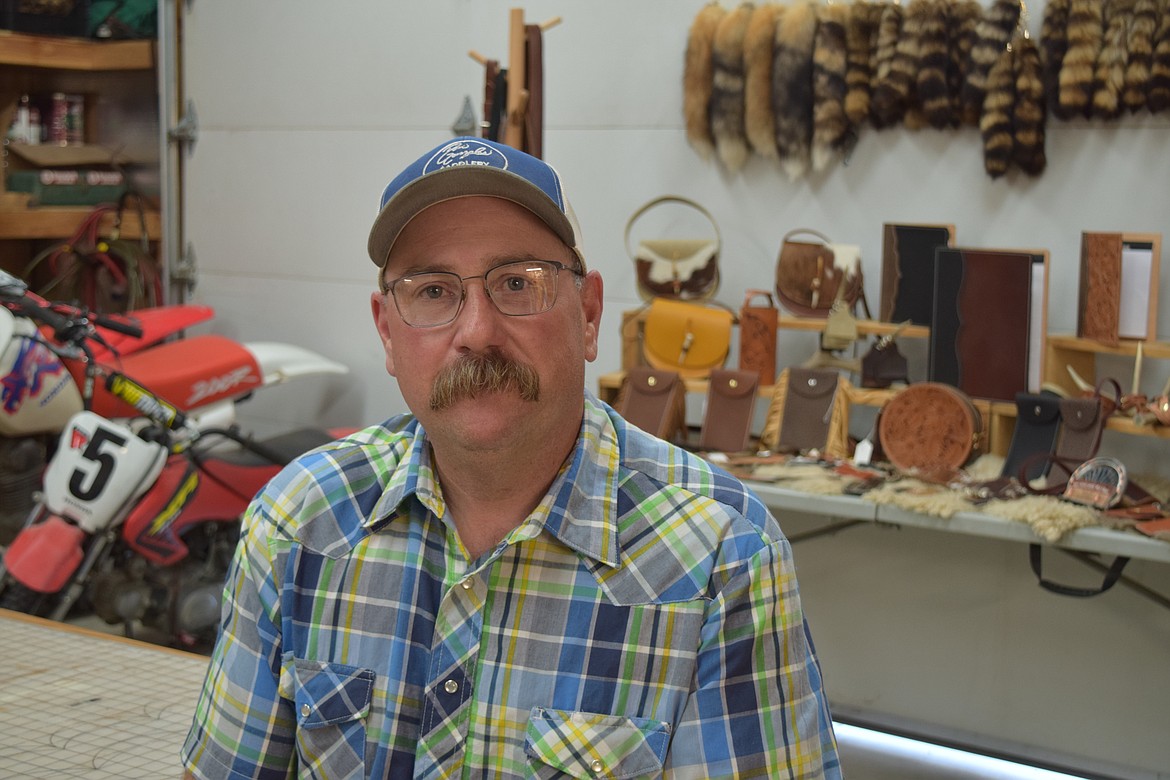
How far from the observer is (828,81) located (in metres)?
→ 3.52

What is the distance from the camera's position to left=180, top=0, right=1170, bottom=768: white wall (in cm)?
341

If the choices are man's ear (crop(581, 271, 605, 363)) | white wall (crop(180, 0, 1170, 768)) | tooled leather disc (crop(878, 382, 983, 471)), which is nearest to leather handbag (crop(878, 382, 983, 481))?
tooled leather disc (crop(878, 382, 983, 471))

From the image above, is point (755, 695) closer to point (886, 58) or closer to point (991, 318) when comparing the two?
point (991, 318)

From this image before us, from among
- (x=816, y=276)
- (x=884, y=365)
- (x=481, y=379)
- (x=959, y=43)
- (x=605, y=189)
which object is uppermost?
(x=959, y=43)

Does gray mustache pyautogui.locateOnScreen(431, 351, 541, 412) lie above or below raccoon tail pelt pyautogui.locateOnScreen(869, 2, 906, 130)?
below

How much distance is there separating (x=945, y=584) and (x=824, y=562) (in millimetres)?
396

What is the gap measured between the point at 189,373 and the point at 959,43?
253 centimetres

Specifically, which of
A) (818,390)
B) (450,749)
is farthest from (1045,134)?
(450,749)

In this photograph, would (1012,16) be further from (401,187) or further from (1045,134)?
(401,187)

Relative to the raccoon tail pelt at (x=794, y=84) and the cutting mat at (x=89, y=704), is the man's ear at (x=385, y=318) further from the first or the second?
the raccoon tail pelt at (x=794, y=84)

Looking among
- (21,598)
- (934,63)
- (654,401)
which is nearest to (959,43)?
(934,63)

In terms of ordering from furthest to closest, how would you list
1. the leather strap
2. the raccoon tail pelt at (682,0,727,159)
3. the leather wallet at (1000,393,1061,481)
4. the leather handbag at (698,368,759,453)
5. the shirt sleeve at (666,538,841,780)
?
1. the raccoon tail pelt at (682,0,727,159)
2. the leather handbag at (698,368,759,453)
3. the leather wallet at (1000,393,1061,481)
4. the leather strap
5. the shirt sleeve at (666,538,841,780)

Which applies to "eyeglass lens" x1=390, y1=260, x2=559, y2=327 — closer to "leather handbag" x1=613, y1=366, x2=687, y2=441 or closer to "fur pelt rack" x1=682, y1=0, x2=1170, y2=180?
"leather handbag" x1=613, y1=366, x2=687, y2=441

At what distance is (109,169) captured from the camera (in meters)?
5.19
